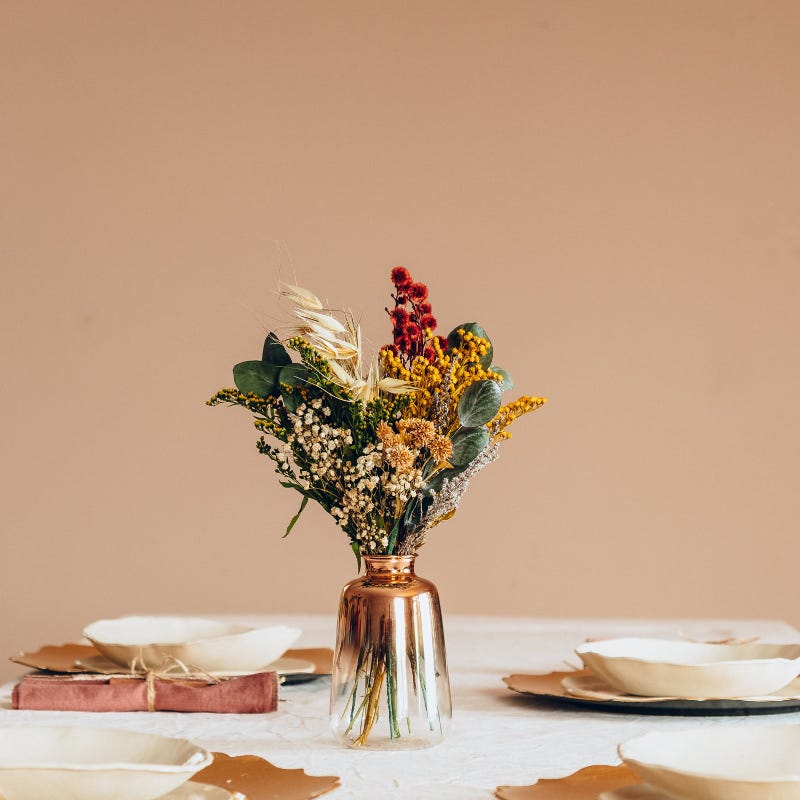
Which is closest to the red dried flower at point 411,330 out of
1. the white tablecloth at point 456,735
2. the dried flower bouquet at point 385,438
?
the dried flower bouquet at point 385,438

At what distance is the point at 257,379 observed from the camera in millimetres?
1082

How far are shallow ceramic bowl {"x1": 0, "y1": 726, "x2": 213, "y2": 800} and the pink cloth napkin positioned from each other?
0.38 metres

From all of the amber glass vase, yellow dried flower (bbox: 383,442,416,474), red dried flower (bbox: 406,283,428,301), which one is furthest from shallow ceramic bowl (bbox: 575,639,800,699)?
red dried flower (bbox: 406,283,428,301)

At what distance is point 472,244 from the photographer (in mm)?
3064

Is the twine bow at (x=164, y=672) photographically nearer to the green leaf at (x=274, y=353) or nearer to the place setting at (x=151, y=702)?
the place setting at (x=151, y=702)

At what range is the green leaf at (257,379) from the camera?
1.08m

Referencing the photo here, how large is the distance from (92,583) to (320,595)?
0.64 metres

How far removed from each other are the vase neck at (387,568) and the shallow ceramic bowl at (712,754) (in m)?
0.33

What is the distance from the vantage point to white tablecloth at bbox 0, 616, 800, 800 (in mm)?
889

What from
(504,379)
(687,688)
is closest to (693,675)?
(687,688)

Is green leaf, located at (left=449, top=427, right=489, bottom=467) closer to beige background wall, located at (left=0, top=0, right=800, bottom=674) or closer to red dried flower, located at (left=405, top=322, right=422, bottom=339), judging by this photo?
red dried flower, located at (left=405, top=322, right=422, bottom=339)

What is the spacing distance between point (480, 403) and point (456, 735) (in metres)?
0.31

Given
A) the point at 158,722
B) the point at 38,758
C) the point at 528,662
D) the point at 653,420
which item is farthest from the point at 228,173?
the point at 38,758

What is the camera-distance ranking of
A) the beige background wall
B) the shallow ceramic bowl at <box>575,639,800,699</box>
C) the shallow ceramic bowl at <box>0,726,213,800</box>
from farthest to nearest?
1. the beige background wall
2. the shallow ceramic bowl at <box>575,639,800,699</box>
3. the shallow ceramic bowl at <box>0,726,213,800</box>
